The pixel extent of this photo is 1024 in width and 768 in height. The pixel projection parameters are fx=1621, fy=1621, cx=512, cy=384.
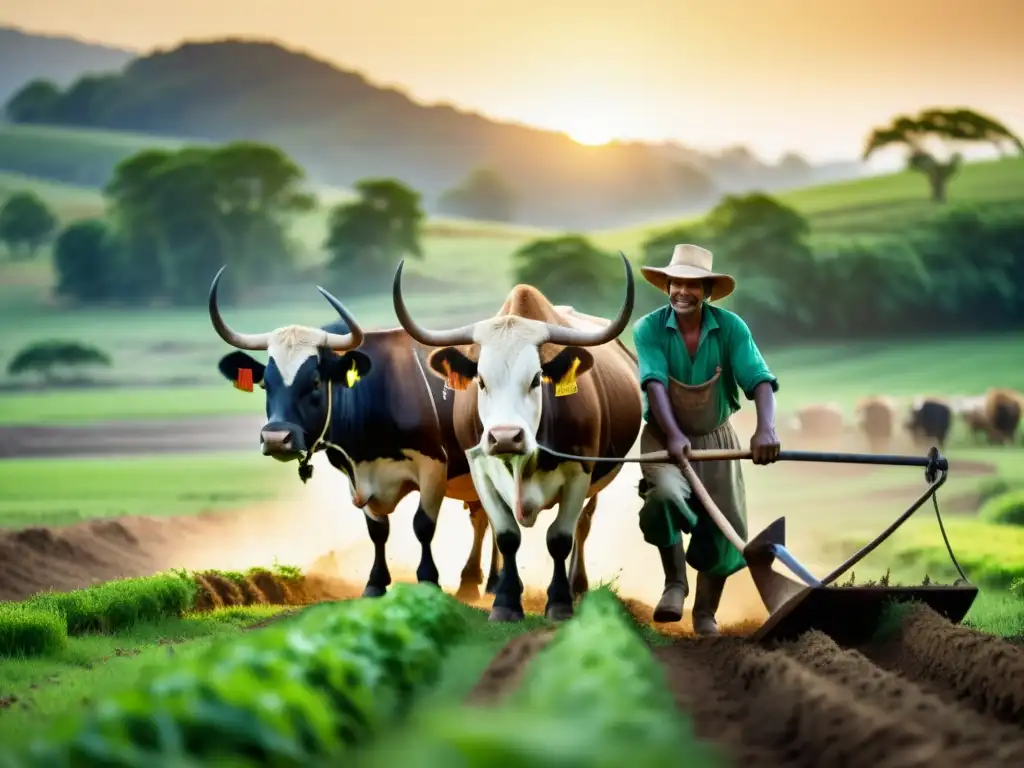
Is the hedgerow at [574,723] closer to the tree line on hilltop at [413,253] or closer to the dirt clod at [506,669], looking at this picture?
the dirt clod at [506,669]

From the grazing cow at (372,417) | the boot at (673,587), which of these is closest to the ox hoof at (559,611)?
the boot at (673,587)

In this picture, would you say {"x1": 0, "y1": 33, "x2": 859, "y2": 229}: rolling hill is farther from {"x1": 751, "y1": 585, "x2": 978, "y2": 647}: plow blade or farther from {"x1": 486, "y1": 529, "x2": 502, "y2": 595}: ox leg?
{"x1": 751, "y1": 585, "x2": 978, "y2": 647}: plow blade

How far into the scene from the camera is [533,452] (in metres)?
9.95

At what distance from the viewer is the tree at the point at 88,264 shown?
30422 mm

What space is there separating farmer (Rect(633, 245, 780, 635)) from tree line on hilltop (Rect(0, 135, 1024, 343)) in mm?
20063

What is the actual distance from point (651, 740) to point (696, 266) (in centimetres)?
602

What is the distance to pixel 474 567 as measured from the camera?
13352 mm

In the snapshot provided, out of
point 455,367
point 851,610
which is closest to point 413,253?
point 455,367

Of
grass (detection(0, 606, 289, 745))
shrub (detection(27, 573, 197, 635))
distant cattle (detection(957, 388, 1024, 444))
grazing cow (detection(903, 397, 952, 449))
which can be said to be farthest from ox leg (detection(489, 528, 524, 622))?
distant cattle (detection(957, 388, 1024, 444))

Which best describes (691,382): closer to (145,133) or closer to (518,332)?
(518,332)

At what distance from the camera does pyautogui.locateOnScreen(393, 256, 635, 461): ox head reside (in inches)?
380

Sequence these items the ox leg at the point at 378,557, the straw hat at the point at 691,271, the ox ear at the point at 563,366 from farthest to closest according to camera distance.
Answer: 1. the ox leg at the point at 378,557
2. the ox ear at the point at 563,366
3. the straw hat at the point at 691,271

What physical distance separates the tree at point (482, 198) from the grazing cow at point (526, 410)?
84.7 feet

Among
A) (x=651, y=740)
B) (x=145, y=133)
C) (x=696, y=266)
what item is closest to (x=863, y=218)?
(x=145, y=133)
